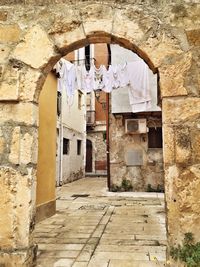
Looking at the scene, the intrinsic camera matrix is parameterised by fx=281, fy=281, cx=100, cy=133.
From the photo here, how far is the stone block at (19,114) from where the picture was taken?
2617mm

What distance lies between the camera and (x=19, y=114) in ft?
8.61

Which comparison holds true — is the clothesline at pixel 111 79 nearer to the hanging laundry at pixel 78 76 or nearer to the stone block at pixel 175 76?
the hanging laundry at pixel 78 76

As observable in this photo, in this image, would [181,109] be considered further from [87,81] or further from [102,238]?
[87,81]

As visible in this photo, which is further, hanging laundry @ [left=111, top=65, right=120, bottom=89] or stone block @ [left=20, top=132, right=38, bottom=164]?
hanging laundry @ [left=111, top=65, right=120, bottom=89]

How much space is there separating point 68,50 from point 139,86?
5.80 metres

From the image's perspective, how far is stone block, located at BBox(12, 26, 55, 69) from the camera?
2637 mm

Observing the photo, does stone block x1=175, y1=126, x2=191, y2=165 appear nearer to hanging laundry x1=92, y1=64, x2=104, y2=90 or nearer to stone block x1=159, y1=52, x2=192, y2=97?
stone block x1=159, y1=52, x2=192, y2=97

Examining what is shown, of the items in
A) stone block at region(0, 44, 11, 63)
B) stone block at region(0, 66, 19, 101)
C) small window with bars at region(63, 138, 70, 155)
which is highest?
stone block at region(0, 44, 11, 63)

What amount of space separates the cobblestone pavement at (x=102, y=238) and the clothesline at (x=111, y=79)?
2948 millimetres

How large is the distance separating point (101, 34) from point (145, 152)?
6904mm

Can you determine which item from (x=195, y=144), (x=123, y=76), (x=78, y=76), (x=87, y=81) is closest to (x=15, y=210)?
(x=195, y=144)

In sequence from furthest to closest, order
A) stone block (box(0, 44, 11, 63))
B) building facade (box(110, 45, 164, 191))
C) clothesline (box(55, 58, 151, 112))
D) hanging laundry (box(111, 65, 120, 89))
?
Result: building facade (box(110, 45, 164, 191)), hanging laundry (box(111, 65, 120, 89)), clothesline (box(55, 58, 151, 112)), stone block (box(0, 44, 11, 63))

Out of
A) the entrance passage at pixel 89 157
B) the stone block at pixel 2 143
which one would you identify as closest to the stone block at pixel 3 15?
the stone block at pixel 2 143

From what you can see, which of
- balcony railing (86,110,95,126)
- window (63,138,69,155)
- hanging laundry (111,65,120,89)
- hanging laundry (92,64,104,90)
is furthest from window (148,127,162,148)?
balcony railing (86,110,95,126)
